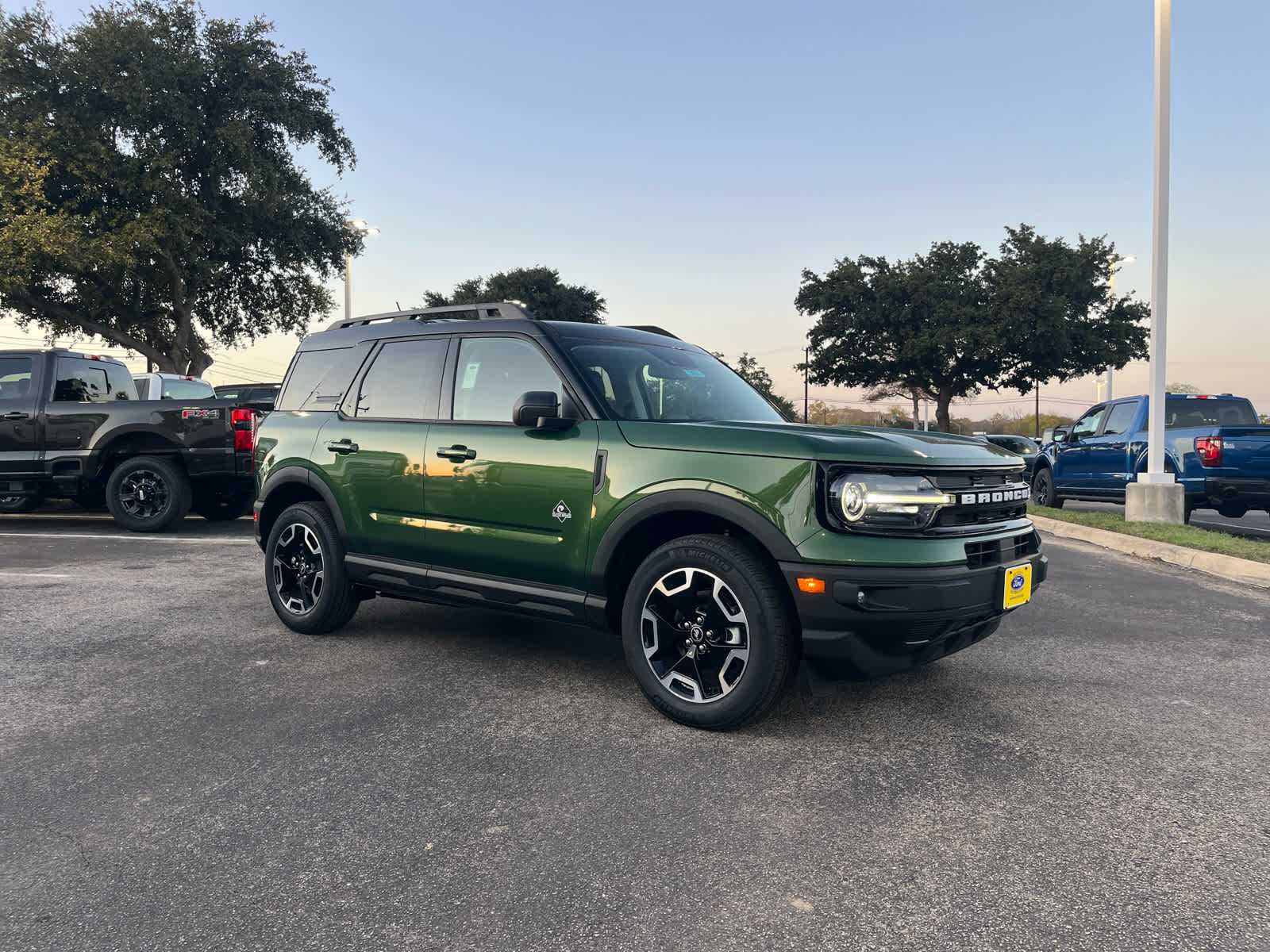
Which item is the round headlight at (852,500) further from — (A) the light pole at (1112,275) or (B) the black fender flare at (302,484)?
(A) the light pole at (1112,275)

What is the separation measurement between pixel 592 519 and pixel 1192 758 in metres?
2.62

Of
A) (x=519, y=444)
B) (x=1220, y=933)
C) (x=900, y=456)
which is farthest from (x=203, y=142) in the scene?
(x=1220, y=933)

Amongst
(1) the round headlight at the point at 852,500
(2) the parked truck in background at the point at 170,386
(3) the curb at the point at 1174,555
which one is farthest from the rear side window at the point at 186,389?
(3) the curb at the point at 1174,555

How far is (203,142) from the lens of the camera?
77.3 ft

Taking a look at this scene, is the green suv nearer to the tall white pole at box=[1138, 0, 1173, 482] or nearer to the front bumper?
the front bumper

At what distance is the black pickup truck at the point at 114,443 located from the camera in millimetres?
9898

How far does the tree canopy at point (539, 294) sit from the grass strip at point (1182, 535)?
44.7 meters

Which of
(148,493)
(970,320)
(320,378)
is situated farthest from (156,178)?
(970,320)

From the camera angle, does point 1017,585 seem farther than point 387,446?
No

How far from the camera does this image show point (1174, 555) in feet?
28.6

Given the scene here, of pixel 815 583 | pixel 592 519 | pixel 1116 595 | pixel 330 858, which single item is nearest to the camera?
pixel 330 858

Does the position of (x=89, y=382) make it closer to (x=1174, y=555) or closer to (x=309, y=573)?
(x=309, y=573)

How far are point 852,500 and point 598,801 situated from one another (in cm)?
149

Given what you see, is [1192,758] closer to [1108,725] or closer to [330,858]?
[1108,725]
